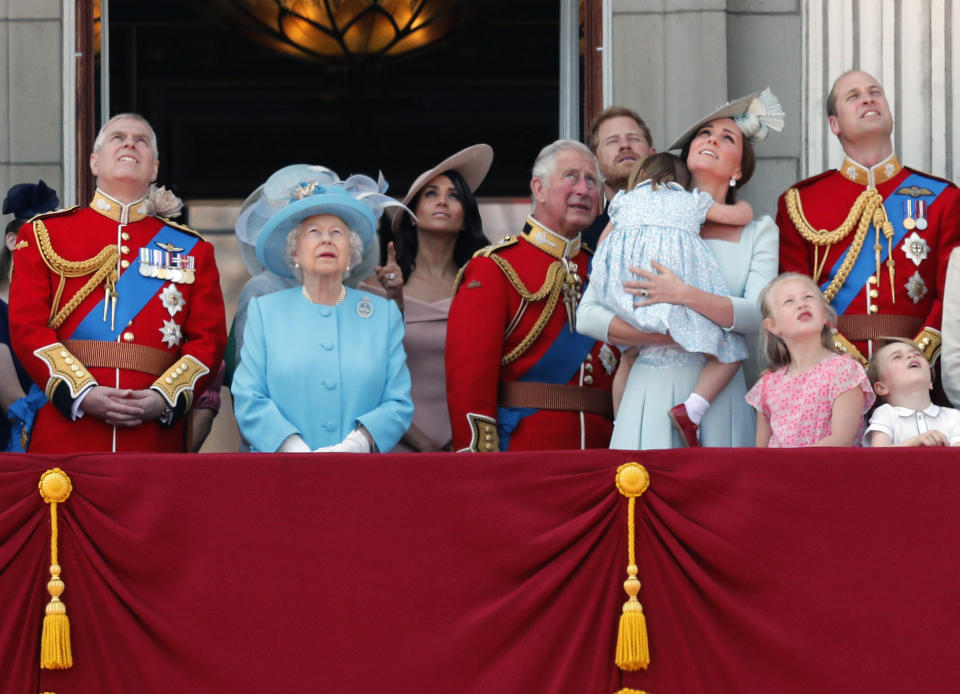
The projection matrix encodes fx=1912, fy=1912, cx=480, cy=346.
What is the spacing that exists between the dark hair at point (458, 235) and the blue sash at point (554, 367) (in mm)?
686

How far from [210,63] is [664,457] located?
6145 millimetres

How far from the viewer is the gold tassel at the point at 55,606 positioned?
447 cm

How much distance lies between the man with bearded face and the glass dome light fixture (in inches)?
107

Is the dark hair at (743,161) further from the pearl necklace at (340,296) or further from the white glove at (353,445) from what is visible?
the white glove at (353,445)

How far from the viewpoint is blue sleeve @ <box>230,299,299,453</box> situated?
5.20 m

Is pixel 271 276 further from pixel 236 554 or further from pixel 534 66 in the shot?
pixel 534 66

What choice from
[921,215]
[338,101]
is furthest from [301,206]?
[338,101]

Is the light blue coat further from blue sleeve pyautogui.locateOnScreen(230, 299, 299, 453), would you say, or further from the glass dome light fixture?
the glass dome light fixture

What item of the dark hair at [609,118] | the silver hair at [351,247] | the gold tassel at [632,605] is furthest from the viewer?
the dark hair at [609,118]

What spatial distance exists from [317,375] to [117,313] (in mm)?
668

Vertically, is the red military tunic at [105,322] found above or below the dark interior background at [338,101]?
below

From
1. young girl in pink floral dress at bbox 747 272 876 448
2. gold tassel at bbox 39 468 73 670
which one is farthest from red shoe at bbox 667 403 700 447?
gold tassel at bbox 39 468 73 670

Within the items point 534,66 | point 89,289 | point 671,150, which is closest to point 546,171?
point 671,150

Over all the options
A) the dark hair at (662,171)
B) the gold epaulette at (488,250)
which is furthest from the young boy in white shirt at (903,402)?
the gold epaulette at (488,250)
